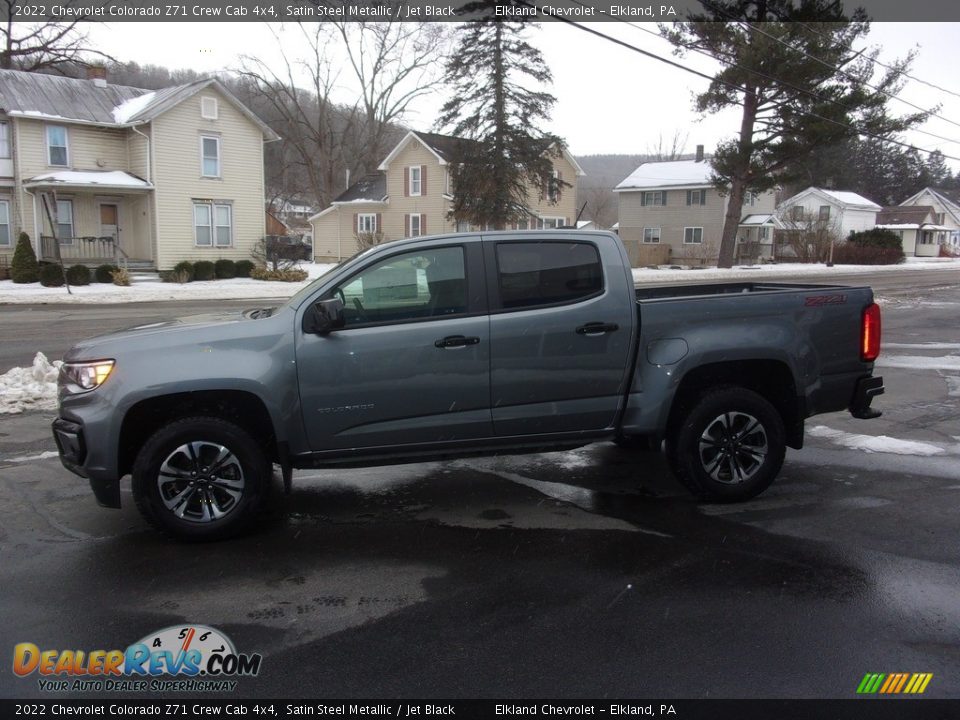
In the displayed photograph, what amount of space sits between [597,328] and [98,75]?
37380 millimetres

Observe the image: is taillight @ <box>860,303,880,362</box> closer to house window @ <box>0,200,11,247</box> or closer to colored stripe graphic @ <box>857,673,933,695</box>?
colored stripe graphic @ <box>857,673,933,695</box>

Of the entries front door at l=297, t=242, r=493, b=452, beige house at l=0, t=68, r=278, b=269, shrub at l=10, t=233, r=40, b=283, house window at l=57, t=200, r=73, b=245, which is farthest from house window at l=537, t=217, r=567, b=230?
front door at l=297, t=242, r=493, b=452

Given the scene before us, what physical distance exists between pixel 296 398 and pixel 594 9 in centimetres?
1111

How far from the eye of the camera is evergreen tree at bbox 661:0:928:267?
115ft

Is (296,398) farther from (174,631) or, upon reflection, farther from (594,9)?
(594,9)

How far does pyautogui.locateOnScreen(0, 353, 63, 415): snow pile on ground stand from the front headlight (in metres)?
4.31

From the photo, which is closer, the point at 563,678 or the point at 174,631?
the point at 563,678

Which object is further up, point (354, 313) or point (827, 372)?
point (354, 313)

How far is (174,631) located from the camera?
3.71 meters

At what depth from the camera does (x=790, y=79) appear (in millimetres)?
36438

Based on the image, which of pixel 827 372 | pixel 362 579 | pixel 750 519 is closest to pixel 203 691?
pixel 362 579

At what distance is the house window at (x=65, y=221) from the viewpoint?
103 ft

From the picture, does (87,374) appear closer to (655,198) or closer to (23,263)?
(23,263)

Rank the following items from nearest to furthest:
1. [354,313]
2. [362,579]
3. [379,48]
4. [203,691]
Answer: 1. [203,691]
2. [362,579]
3. [354,313]
4. [379,48]
